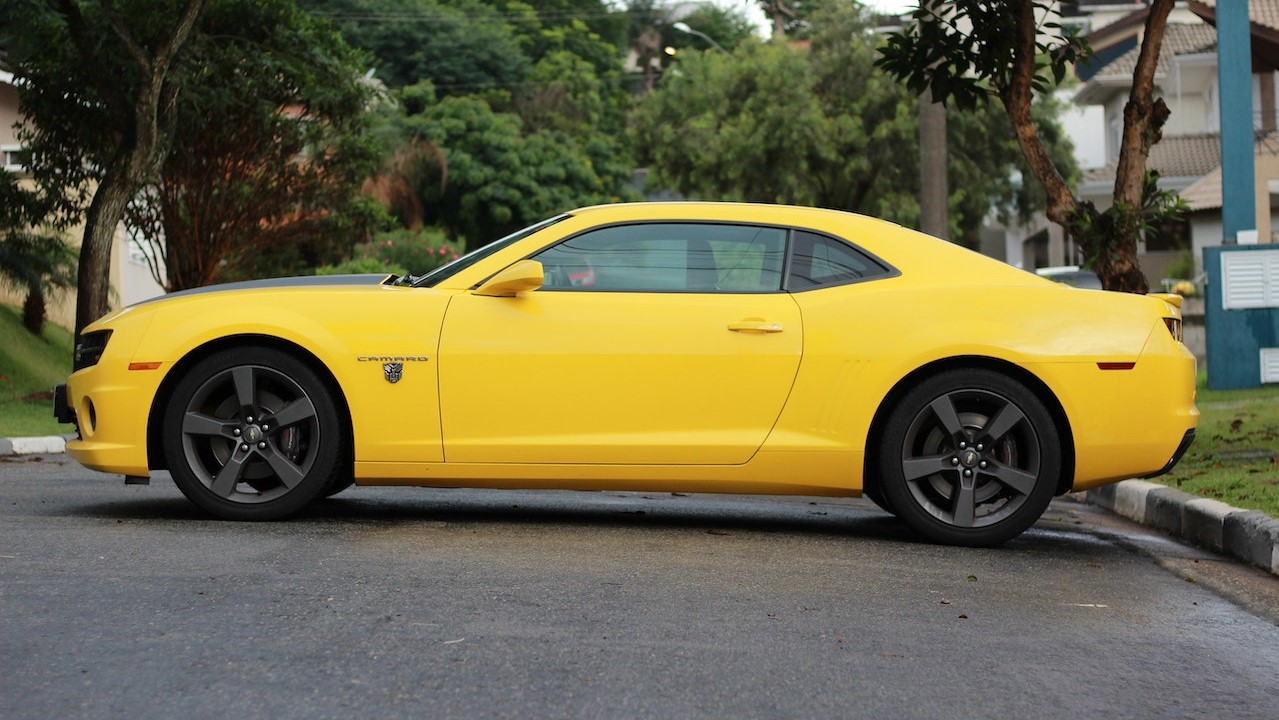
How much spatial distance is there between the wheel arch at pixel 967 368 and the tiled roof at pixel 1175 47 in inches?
1322

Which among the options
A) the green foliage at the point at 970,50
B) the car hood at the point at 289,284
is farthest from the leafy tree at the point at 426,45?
the car hood at the point at 289,284

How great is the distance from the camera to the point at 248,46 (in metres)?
19.1

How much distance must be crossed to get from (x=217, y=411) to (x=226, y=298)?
48cm

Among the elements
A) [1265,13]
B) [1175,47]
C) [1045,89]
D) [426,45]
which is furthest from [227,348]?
[426,45]

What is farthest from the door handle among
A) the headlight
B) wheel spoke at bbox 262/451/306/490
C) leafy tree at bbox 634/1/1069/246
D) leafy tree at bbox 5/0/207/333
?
leafy tree at bbox 634/1/1069/246

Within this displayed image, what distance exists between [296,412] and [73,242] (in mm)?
16894

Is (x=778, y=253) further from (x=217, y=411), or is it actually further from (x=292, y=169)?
(x=292, y=169)

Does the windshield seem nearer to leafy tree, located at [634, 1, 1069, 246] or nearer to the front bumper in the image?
the front bumper

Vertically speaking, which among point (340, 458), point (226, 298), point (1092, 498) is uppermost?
point (226, 298)

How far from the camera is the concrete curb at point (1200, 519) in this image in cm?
700

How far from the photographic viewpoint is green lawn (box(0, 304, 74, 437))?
45.0ft

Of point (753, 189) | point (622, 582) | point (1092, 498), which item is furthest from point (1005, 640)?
point (753, 189)

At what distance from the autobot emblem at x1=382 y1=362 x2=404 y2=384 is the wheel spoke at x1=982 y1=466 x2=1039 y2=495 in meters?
2.49

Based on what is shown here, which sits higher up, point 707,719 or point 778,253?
point 778,253
